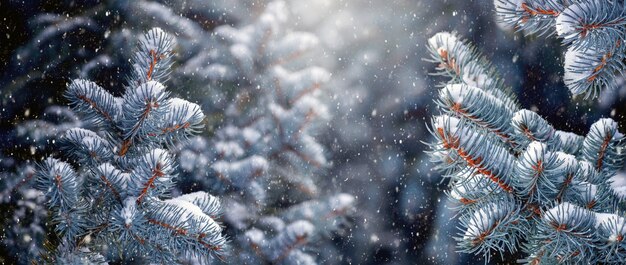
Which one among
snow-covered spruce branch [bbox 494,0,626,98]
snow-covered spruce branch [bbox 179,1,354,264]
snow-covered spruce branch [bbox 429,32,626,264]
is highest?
snow-covered spruce branch [bbox 179,1,354,264]

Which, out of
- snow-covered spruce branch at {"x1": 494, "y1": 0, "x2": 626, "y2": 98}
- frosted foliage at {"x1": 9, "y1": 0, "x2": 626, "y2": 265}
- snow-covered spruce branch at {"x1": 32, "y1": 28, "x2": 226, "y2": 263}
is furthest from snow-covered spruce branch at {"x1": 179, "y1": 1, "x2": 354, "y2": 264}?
snow-covered spruce branch at {"x1": 494, "y1": 0, "x2": 626, "y2": 98}

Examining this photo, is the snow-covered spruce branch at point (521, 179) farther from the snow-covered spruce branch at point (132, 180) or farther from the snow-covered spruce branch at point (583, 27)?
the snow-covered spruce branch at point (132, 180)

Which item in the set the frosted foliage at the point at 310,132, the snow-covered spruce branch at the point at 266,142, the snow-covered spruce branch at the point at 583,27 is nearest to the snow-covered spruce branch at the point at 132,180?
the frosted foliage at the point at 310,132

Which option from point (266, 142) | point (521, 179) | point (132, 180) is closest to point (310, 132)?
point (266, 142)

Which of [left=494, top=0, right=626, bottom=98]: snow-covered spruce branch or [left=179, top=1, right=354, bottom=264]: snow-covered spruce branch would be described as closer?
[left=494, top=0, right=626, bottom=98]: snow-covered spruce branch

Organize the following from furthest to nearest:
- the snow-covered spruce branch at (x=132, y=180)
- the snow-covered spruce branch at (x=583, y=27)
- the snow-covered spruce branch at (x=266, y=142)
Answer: the snow-covered spruce branch at (x=266, y=142) < the snow-covered spruce branch at (x=132, y=180) < the snow-covered spruce branch at (x=583, y=27)

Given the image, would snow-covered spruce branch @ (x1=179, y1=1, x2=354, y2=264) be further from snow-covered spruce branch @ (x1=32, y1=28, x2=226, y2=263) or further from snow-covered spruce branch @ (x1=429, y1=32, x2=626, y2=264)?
snow-covered spruce branch @ (x1=429, y1=32, x2=626, y2=264)

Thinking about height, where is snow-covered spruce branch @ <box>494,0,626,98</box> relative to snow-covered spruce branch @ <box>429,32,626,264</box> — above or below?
above

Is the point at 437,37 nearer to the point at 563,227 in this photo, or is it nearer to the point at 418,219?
the point at 563,227
